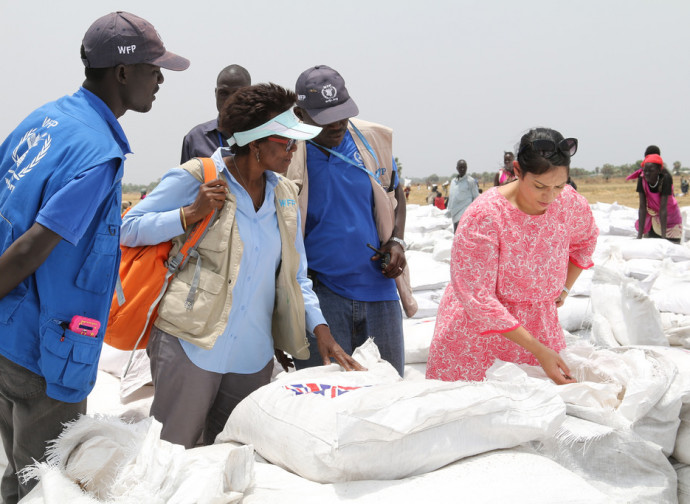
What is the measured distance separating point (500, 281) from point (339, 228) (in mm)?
702

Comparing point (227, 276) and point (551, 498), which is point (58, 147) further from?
point (551, 498)

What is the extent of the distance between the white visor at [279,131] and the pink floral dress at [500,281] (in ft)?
1.89

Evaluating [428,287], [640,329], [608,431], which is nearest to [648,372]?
[608,431]

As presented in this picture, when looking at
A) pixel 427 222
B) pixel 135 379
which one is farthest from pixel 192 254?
pixel 427 222

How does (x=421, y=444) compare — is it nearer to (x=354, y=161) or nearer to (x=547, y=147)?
(x=547, y=147)

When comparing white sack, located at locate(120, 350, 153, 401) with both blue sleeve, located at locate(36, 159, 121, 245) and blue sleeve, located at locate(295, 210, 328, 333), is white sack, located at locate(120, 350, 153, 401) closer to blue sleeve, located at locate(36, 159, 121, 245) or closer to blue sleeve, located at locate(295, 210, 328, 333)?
blue sleeve, located at locate(295, 210, 328, 333)

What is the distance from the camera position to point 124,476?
134 centimetres

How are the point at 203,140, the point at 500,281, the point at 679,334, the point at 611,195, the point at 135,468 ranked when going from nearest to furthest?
1. the point at 135,468
2. the point at 500,281
3. the point at 203,140
4. the point at 679,334
5. the point at 611,195

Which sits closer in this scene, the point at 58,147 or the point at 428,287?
the point at 58,147

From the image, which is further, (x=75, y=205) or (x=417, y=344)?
(x=417, y=344)

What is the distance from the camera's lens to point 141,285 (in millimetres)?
1976

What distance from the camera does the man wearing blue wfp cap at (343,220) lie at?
255 centimetres

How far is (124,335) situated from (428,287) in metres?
3.33

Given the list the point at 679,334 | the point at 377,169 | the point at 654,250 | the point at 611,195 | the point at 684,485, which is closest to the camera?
the point at 684,485
